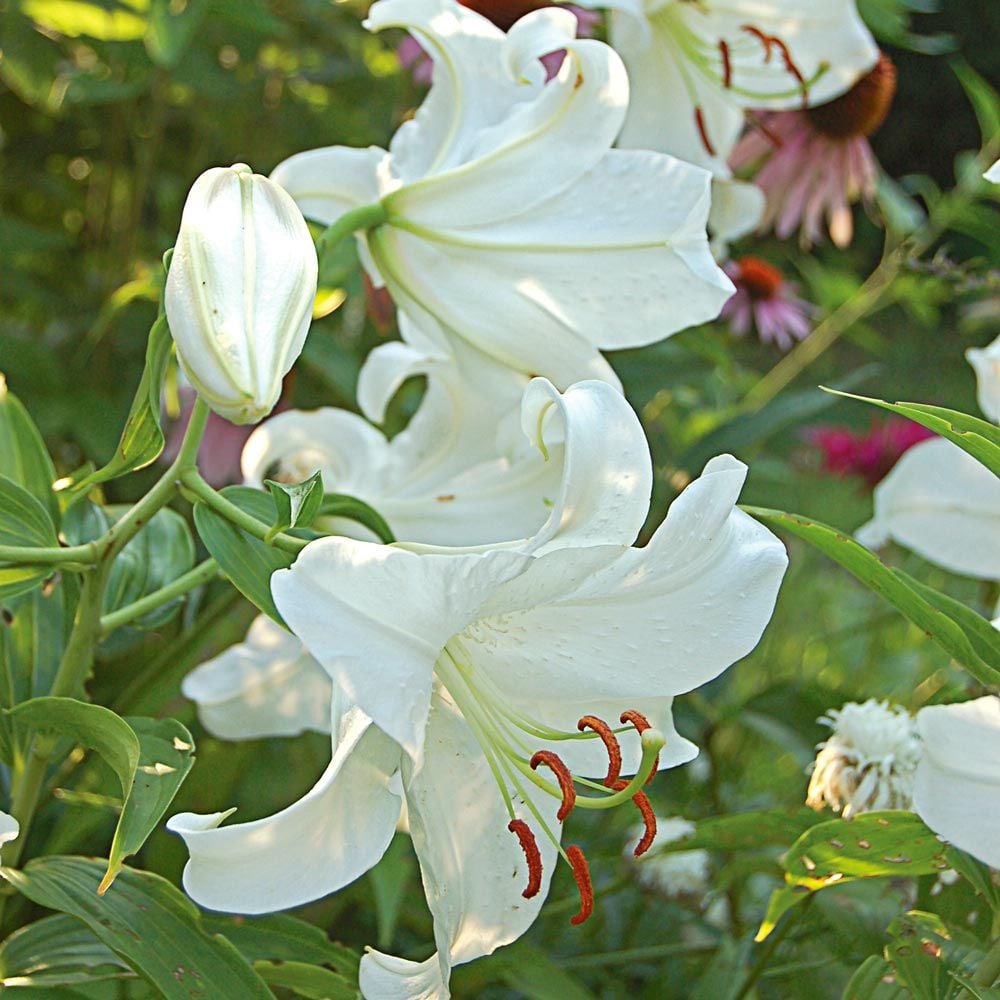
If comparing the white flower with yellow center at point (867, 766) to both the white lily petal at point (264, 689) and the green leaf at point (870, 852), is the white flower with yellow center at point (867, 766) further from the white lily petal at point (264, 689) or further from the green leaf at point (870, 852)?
the white lily petal at point (264, 689)

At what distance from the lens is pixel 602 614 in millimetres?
458

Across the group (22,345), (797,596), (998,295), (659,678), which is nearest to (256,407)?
(659,678)

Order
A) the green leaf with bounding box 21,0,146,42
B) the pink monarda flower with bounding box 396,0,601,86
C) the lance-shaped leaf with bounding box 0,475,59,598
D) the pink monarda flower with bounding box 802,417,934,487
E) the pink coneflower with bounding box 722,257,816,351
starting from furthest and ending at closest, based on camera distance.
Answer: the pink monarda flower with bounding box 802,417,934,487 < the pink coneflower with bounding box 722,257,816,351 < the green leaf with bounding box 21,0,146,42 < the pink monarda flower with bounding box 396,0,601,86 < the lance-shaped leaf with bounding box 0,475,59,598

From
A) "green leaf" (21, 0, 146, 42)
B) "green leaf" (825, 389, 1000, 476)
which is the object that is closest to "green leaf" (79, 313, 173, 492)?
"green leaf" (825, 389, 1000, 476)

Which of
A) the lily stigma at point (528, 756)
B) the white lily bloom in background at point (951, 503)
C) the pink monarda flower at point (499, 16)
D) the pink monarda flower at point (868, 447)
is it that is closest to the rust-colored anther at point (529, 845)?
the lily stigma at point (528, 756)

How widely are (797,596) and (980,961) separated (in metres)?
1.31

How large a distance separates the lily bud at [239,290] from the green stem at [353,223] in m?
0.10

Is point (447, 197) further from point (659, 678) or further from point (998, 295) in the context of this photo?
point (998, 295)

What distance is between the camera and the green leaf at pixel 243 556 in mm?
469

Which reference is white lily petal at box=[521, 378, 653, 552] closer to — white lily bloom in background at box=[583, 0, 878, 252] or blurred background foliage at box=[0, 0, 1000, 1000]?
blurred background foliage at box=[0, 0, 1000, 1000]

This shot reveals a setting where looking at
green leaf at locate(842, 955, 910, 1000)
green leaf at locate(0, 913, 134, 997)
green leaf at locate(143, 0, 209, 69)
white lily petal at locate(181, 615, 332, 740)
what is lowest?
white lily petal at locate(181, 615, 332, 740)

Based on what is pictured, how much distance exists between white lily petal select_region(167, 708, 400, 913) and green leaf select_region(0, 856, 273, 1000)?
0.07 m

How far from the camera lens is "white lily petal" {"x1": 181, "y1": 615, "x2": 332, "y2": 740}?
667mm

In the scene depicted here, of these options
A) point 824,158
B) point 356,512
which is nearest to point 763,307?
point 824,158
